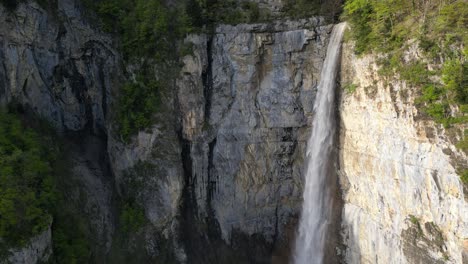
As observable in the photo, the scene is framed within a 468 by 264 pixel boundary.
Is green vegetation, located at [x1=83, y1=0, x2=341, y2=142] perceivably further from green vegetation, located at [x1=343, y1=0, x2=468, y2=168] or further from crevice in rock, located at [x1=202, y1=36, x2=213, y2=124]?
green vegetation, located at [x1=343, y1=0, x2=468, y2=168]

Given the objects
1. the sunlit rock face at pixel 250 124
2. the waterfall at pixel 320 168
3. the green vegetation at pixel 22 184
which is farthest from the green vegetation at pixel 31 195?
the waterfall at pixel 320 168

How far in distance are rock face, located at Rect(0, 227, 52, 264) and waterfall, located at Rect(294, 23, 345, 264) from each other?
32.4ft

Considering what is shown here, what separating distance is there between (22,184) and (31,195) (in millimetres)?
545

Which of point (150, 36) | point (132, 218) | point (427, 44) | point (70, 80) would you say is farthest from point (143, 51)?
point (427, 44)

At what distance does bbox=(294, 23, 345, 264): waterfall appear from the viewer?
15180mm

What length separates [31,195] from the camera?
1166 centimetres

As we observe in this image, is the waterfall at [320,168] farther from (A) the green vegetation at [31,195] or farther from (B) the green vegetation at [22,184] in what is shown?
(B) the green vegetation at [22,184]

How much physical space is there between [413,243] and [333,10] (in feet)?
32.0

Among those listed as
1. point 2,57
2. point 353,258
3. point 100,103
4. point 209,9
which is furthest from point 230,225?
point 2,57

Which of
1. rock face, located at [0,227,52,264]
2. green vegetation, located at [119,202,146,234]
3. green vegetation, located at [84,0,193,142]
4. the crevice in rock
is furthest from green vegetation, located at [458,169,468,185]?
rock face, located at [0,227,52,264]

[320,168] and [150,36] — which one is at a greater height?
[150,36]

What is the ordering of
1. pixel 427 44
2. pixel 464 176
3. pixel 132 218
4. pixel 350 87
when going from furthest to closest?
1. pixel 132 218
2. pixel 350 87
3. pixel 427 44
4. pixel 464 176

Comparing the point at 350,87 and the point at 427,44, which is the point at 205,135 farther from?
the point at 427,44

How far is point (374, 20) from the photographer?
1311cm
